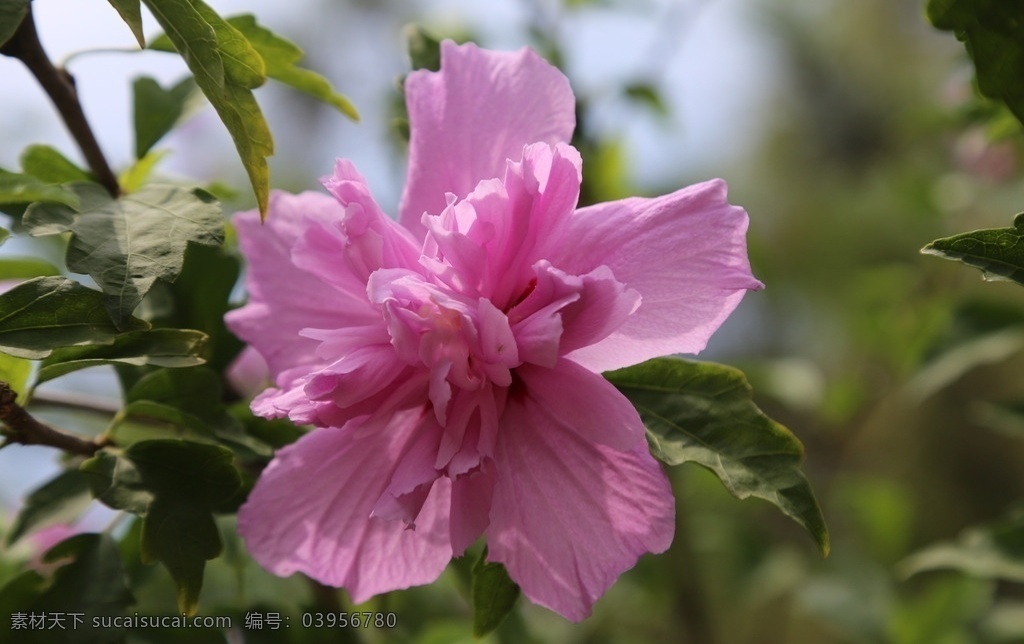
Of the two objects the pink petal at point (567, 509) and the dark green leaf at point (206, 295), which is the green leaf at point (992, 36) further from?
the dark green leaf at point (206, 295)

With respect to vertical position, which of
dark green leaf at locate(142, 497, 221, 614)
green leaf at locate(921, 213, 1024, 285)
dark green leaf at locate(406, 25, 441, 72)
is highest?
dark green leaf at locate(406, 25, 441, 72)

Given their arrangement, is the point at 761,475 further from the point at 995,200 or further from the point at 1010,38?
the point at 995,200

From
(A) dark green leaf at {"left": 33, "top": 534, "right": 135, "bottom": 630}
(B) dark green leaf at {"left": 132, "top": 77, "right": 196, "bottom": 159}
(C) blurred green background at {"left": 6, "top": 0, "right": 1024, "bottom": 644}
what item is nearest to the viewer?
(A) dark green leaf at {"left": 33, "top": 534, "right": 135, "bottom": 630}

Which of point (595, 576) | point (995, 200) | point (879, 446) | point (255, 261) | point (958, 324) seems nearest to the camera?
point (595, 576)

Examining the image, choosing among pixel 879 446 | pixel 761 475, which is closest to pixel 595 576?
pixel 761 475

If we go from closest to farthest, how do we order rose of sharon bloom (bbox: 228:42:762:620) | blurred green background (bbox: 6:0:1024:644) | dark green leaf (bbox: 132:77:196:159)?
rose of sharon bloom (bbox: 228:42:762:620) < dark green leaf (bbox: 132:77:196:159) < blurred green background (bbox: 6:0:1024:644)

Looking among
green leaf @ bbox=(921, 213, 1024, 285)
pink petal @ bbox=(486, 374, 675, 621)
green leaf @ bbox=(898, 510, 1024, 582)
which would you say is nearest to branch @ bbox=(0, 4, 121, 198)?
pink petal @ bbox=(486, 374, 675, 621)

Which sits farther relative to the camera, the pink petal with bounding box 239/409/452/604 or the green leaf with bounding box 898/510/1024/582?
the green leaf with bounding box 898/510/1024/582

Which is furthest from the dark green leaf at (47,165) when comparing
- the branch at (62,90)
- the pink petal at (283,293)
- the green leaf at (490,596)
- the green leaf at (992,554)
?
the green leaf at (992,554)

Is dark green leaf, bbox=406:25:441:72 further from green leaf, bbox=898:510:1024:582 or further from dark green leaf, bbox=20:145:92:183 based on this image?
green leaf, bbox=898:510:1024:582
